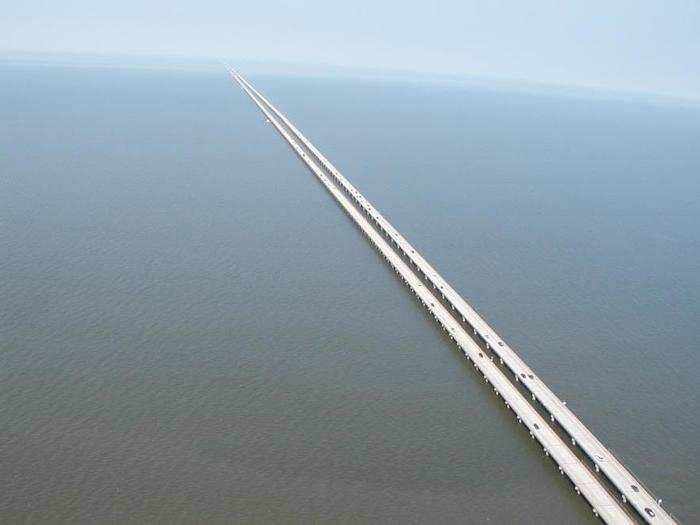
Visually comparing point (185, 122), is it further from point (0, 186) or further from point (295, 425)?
point (295, 425)

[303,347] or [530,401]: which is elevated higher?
[530,401]

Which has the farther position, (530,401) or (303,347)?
(303,347)

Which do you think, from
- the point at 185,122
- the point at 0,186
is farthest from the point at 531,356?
the point at 185,122
